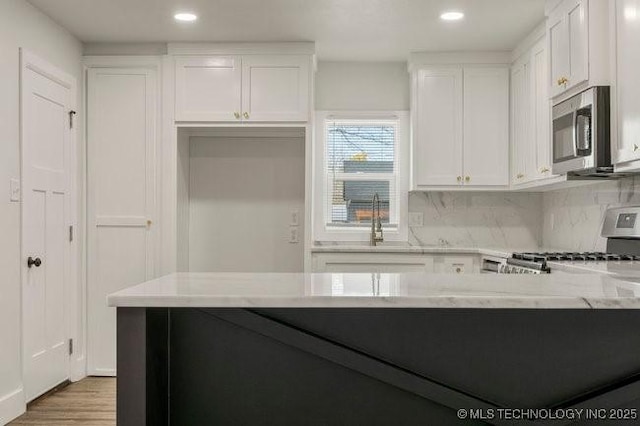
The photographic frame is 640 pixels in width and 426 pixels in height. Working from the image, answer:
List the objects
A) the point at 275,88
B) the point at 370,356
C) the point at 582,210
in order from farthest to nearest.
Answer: the point at 275,88, the point at 582,210, the point at 370,356

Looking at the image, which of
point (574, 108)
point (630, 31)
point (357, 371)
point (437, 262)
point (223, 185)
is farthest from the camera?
point (223, 185)

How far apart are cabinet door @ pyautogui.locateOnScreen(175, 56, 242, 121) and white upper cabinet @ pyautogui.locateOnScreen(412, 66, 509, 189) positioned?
138 cm

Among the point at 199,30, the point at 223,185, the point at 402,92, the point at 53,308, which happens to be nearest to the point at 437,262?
the point at 402,92

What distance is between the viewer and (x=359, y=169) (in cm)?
514

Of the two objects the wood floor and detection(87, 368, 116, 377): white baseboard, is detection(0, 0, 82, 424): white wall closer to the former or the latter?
the wood floor

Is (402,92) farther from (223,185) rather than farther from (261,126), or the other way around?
(223,185)

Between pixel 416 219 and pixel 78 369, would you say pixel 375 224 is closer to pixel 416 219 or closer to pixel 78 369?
pixel 416 219

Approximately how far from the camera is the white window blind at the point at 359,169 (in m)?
5.11

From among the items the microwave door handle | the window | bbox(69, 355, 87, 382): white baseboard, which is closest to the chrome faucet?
the window

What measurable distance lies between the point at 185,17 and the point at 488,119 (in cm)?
232

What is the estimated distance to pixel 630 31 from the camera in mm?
2834

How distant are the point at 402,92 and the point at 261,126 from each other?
130 cm

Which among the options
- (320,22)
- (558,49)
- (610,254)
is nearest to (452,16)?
(558,49)

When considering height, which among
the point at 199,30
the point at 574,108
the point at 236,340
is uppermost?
the point at 199,30
